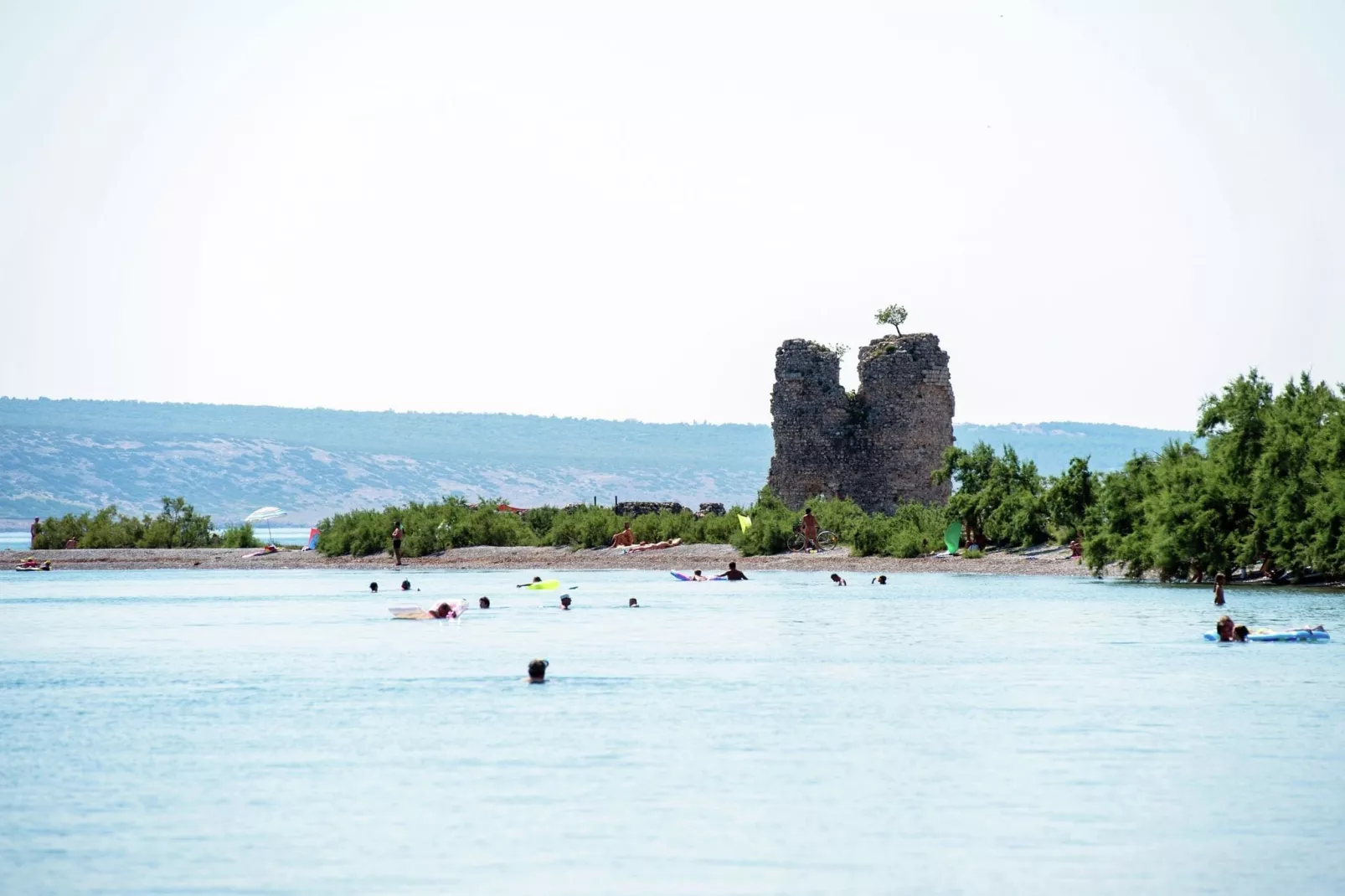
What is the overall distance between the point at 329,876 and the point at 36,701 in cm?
991

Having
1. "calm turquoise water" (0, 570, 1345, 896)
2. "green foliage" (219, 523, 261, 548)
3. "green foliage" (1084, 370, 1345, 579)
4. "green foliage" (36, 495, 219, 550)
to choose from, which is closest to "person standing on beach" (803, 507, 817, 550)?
"green foliage" (1084, 370, 1345, 579)

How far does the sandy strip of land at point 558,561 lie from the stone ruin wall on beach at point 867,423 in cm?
538

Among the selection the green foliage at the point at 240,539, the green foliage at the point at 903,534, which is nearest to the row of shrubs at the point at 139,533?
the green foliage at the point at 240,539

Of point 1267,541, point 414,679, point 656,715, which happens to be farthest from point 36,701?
point 1267,541

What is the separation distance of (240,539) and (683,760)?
49575 mm

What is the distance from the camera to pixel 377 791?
1459 cm

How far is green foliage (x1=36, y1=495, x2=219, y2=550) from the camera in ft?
205

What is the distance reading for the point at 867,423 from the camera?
193 feet

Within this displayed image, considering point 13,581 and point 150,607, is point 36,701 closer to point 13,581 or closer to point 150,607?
point 150,607

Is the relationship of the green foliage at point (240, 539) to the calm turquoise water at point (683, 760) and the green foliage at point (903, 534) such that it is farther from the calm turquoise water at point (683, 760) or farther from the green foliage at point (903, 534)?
the calm turquoise water at point (683, 760)

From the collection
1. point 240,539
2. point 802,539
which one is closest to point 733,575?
point 802,539

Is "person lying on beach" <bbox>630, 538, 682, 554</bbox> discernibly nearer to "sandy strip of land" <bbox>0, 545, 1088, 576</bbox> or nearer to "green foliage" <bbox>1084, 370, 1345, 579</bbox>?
"sandy strip of land" <bbox>0, 545, 1088, 576</bbox>

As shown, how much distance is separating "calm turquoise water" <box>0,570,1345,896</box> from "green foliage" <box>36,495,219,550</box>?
33.3 metres

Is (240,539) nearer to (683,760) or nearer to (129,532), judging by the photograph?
(129,532)
